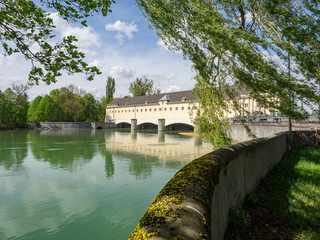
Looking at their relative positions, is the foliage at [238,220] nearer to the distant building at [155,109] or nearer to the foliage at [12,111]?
the distant building at [155,109]

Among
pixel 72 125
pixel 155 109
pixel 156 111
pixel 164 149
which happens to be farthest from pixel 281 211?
pixel 72 125

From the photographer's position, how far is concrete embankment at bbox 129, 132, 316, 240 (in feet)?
5.98

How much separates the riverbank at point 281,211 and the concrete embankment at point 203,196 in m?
0.31

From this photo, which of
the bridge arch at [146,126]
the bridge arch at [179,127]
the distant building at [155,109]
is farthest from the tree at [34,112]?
the bridge arch at [179,127]

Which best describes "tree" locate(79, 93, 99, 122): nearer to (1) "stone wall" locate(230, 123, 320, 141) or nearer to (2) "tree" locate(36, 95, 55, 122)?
(2) "tree" locate(36, 95, 55, 122)

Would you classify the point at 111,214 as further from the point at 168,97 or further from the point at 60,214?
the point at 168,97

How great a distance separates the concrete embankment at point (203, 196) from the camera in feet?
5.98

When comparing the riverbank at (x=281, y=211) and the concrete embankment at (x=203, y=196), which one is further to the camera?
the riverbank at (x=281, y=211)

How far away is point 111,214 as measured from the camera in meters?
8.16

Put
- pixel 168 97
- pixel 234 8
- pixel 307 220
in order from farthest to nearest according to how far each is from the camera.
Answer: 1. pixel 168 97
2. pixel 234 8
3. pixel 307 220

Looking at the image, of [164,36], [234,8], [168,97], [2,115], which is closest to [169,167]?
[164,36]

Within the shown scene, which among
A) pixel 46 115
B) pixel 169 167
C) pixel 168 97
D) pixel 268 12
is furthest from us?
pixel 46 115

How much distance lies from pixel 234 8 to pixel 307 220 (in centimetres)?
607

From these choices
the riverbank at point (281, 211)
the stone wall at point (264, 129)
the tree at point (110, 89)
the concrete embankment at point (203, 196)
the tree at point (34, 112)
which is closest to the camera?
the concrete embankment at point (203, 196)
